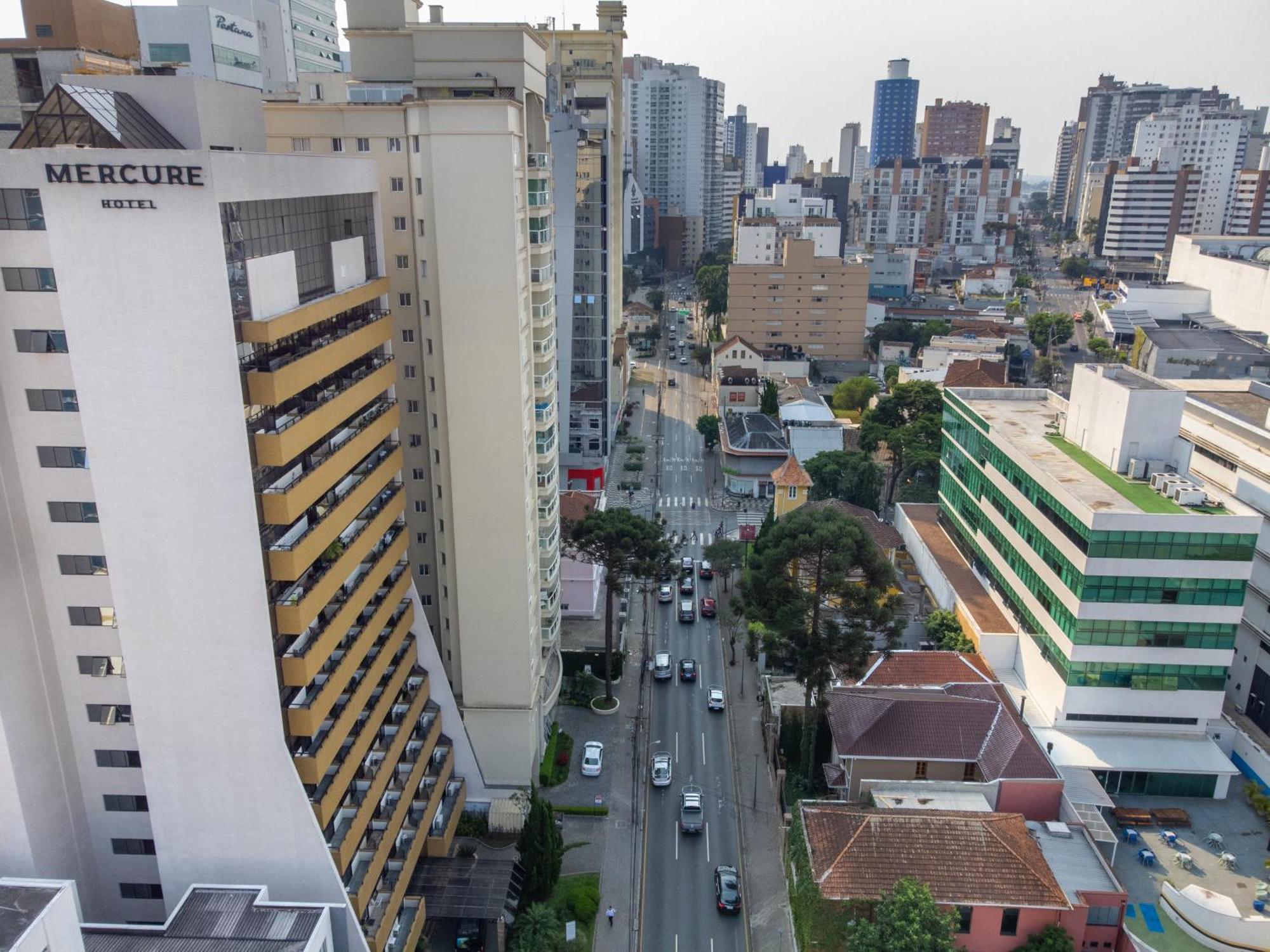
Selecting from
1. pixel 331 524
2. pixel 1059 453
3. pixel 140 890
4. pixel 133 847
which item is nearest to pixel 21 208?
pixel 331 524

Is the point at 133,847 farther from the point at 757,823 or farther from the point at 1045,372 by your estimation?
the point at 1045,372

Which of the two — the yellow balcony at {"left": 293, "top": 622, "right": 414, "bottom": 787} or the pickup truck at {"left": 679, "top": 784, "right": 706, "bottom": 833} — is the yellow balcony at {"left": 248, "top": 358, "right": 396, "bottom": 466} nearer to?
the yellow balcony at {"left": 293, "top": 622, "right": 414, "bottom": 787}

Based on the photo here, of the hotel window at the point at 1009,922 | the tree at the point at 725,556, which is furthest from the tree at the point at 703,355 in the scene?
the hotel window at the point at 1009,922

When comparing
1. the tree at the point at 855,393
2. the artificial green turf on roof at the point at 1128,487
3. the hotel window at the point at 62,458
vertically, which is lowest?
the tree at the point at 855,393

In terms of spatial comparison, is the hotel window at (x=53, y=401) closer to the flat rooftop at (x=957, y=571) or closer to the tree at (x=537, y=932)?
the tree at (x=537, y=932)

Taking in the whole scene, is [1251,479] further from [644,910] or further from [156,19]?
[156,19]

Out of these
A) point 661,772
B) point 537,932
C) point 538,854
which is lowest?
point 661,772

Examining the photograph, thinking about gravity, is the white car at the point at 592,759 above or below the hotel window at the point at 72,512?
below
